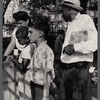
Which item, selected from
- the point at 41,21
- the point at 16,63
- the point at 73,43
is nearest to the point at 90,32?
the point at 73,43

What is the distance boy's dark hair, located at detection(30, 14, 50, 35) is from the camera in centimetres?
475

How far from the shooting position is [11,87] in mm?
4965

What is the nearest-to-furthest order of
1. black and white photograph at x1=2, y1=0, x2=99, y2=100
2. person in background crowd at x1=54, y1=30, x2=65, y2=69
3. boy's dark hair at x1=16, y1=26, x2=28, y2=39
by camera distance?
black and white photograph at x1=2, y1=0, x2=99, y2=100 → person in background crowd at x1=54, y1=30, x2=65, y2=69 → boy's dark hair at x1=16, y1=26, x2=28, y2=39

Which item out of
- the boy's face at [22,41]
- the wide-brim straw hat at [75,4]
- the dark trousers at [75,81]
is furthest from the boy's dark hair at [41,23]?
the dark trousers at [75,81]

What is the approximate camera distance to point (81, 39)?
451 centimetres

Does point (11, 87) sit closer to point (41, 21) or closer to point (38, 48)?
point (38, 48)

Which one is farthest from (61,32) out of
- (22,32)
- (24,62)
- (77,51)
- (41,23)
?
(24,62)

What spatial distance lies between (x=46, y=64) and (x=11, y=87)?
0.65 metres

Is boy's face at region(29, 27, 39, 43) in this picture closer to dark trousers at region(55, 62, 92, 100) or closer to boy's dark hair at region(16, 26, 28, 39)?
boy's dark hair at region(16, 26, 28, 39)

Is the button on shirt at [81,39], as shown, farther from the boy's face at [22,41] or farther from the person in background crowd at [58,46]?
the boy's face at [22,41]

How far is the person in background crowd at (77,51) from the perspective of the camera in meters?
4.44

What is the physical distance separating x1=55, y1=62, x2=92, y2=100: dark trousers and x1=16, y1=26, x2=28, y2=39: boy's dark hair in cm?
74

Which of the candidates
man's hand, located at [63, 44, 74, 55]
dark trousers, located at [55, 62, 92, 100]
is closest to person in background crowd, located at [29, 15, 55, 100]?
dark trousers, located at [55, 62, 92, 100]

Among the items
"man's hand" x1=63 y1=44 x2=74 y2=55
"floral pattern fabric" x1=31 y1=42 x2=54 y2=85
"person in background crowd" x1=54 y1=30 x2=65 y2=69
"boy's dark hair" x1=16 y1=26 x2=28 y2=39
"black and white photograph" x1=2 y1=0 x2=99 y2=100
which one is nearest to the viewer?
"man's hand" x1=63 y1=44 x2=74 y2=55
